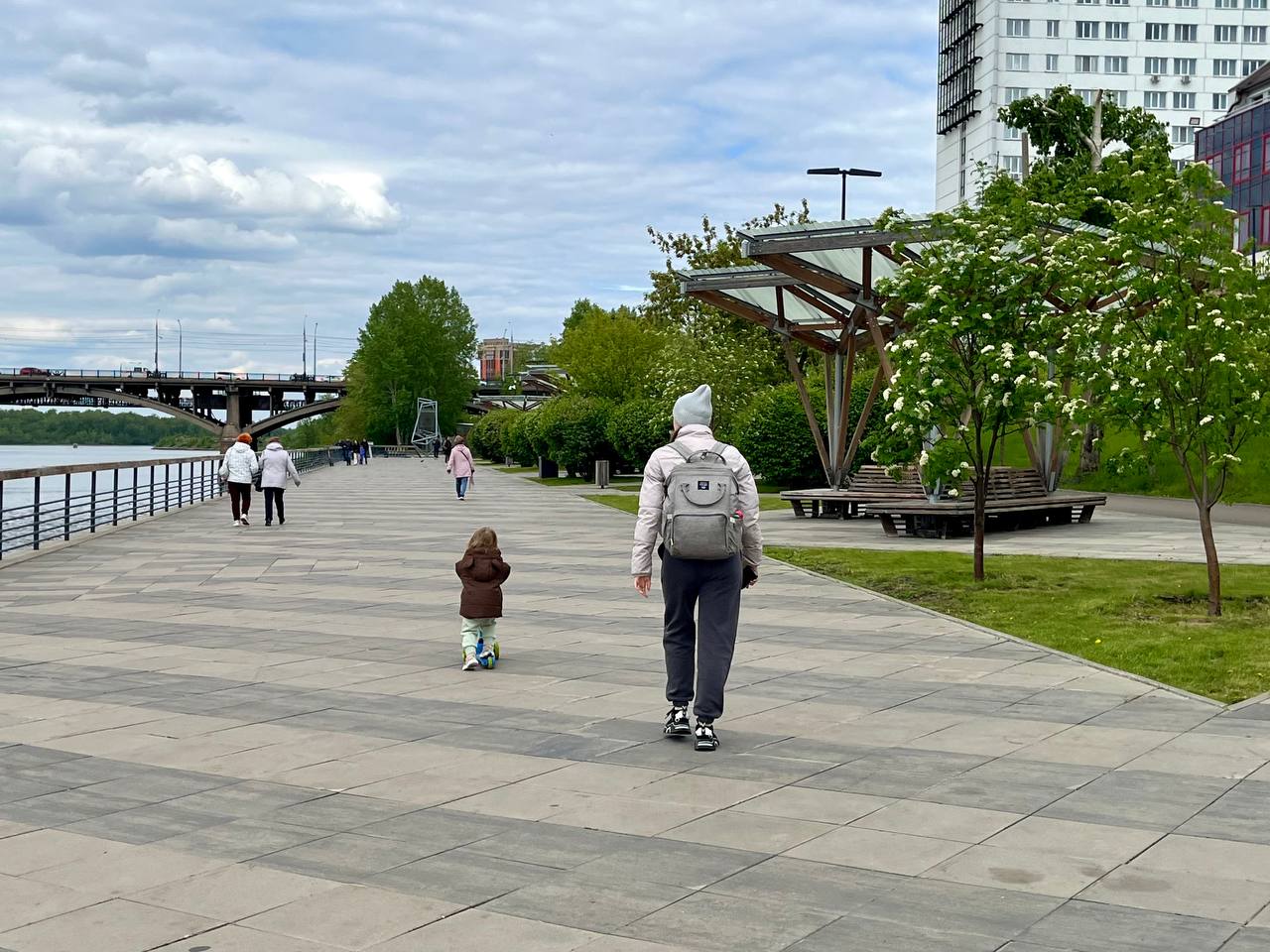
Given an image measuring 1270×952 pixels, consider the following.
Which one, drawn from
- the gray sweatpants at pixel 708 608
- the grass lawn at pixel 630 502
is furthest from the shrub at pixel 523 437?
the gray sweatpants at pixel 708 608

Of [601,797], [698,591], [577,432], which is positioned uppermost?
[577,432]

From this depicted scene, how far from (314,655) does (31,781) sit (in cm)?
380

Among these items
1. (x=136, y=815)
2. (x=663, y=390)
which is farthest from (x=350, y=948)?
(x=663, y=390)

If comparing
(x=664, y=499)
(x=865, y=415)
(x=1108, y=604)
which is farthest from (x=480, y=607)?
(x=865, y=415)

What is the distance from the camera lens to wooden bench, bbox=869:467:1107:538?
21516 mm

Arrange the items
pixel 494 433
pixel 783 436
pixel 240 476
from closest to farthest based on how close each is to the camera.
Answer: pixel 240 476 → pixel 783 436 → pixel 494 433

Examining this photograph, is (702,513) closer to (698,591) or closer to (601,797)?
(698,591)

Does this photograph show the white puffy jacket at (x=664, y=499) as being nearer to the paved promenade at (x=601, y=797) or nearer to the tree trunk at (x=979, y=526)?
the paved promenade at (x=601, y=797)

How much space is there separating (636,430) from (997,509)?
79.8ft

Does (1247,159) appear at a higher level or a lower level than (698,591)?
higher

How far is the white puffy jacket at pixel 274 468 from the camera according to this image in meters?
25.3

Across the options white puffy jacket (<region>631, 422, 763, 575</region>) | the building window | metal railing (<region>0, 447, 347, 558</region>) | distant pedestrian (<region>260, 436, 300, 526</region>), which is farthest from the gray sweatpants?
the building window

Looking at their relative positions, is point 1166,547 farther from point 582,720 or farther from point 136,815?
point 136,815

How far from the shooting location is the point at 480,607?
9.46 m
